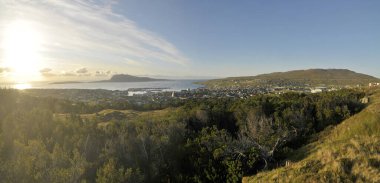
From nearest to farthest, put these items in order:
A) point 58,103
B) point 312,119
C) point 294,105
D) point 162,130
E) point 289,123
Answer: point 162,130 < point 289,123 < point 312,119 < point 294,105 < point 58,103

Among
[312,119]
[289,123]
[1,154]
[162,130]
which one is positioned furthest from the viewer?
[312,119]

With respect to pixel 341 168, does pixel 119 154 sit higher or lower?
lower

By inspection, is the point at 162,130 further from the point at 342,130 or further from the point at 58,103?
the point at 58,103

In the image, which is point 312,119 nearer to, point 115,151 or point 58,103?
point 115,151

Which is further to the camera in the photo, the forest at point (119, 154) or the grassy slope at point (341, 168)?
the forest at point (119, 154)

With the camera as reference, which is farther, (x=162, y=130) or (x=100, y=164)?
(x=162, y=130)

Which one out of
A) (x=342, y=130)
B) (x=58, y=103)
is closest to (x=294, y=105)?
(x=342, y=130)

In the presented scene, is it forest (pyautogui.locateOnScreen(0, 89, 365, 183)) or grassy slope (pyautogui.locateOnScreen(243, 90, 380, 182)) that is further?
forest (pyautogui.locateOnScreen(0, 89, 365, 183))

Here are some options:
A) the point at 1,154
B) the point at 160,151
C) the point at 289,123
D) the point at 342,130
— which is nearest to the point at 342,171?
the point at 160,151

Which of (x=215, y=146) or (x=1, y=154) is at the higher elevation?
(x=1, y=154)

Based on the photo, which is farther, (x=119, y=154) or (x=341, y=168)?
(x=119, y=154)
